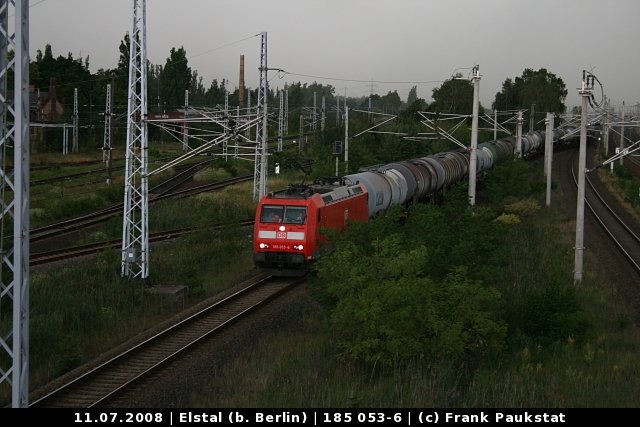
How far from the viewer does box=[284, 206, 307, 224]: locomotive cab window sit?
69.5 ft

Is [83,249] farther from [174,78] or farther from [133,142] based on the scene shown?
[174,78]

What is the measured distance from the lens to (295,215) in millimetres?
21312

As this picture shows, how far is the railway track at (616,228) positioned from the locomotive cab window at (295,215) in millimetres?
12040

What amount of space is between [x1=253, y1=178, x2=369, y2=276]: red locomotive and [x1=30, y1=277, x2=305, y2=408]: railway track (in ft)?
4.39

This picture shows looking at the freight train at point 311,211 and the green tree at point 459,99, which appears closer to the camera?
the freight train at point 311,211

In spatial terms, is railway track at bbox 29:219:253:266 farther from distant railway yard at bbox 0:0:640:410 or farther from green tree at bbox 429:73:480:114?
green tree at bbox 429:73:480:114

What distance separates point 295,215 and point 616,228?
70.9 ft

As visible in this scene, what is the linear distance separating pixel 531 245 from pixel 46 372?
20.1m

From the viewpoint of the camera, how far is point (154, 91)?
133m

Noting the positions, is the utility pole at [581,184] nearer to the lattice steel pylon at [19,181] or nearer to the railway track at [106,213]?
the lattice steel pylon at [19,181]

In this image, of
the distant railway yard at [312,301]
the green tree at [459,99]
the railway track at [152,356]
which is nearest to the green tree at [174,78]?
the green tree at [459,99]

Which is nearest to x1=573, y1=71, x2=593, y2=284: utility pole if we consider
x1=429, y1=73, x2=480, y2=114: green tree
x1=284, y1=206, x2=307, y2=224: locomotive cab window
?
x1=284, y1=206, x2=307, y2=224: locomotive cab window

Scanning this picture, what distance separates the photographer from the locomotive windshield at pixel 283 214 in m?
21.2
